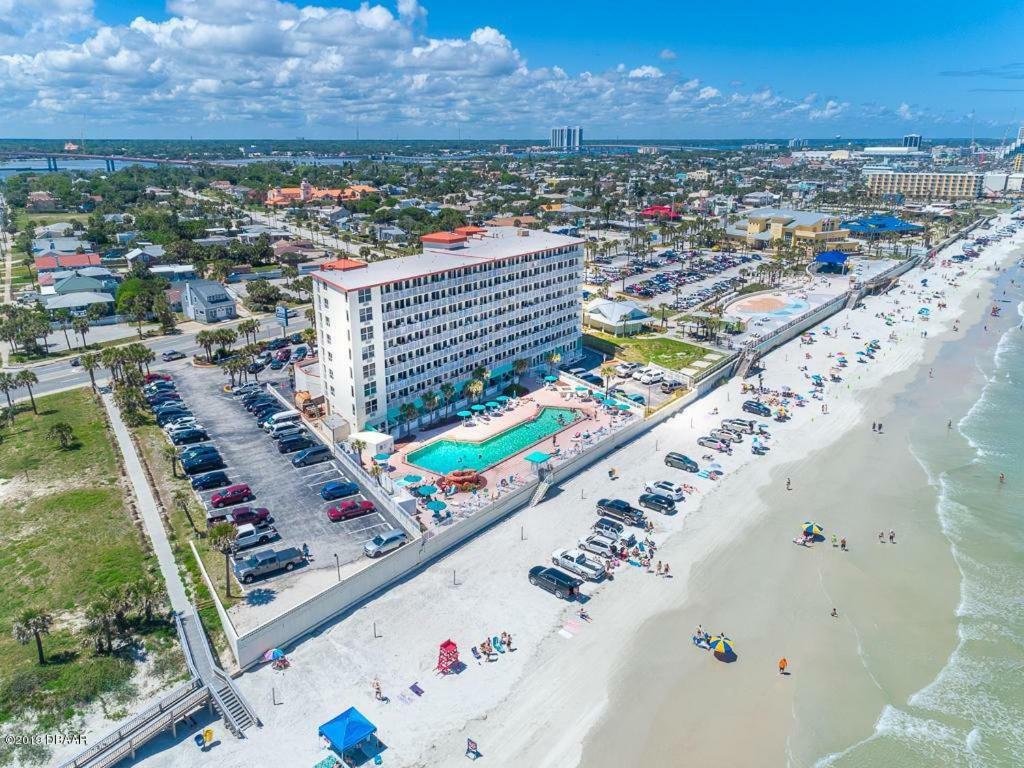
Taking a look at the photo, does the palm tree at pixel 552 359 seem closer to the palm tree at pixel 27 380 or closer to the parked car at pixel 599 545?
the parked car at pixel 599 545

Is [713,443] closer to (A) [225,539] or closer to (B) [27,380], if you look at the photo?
(A) [225,539]

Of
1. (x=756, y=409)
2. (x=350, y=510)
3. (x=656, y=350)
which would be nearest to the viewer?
(x=350, y=510)

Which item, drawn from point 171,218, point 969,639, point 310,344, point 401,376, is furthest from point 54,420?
point 171,218

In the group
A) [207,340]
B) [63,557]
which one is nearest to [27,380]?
[207,340]

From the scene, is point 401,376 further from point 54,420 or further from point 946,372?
point 946,372

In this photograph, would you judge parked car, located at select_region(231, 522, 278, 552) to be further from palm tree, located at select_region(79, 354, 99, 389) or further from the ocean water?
palm tree, located at select_region(79, 354, 99, 389)

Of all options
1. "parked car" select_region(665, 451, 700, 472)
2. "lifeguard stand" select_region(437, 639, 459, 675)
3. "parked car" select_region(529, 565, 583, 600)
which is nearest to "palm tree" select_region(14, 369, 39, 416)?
"lifeguard stand" select_region(437, 639, 459, 675)
